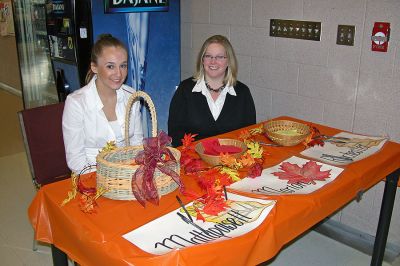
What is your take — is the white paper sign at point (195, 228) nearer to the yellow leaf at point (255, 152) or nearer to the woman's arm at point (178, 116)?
the yellow leaf at point (255, 152)

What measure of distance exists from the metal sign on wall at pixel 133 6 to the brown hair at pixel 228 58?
0.87 m

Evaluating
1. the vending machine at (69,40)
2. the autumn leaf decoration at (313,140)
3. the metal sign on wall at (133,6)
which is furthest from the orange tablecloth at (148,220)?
the metal sign on wall at (133,6)

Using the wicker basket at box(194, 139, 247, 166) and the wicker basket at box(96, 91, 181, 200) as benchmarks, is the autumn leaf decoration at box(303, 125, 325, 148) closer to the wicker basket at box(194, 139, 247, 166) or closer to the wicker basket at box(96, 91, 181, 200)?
the wicker basket at box(194, 139, 247, 166)

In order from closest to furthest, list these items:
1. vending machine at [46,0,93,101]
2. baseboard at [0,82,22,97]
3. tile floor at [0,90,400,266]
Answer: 1. tile floor at [0,90,400,266]
2. vending machine at [46,0,93,101]
3. baseboard at [0,82,22,97]

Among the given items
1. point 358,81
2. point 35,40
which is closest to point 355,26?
point 358,81

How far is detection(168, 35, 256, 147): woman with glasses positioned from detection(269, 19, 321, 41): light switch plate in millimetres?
475

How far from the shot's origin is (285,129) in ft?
6.54

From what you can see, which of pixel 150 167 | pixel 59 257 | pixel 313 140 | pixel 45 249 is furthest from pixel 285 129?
pixel 45 249

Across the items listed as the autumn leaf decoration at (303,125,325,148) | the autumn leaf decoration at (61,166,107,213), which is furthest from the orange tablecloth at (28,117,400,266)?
the autumn leaf decoration at (303,125,325,148)

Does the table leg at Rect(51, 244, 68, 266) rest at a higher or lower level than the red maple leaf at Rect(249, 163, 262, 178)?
lower

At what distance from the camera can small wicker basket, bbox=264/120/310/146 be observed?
1804 millimetres

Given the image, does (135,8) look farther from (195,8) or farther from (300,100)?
(300,100)

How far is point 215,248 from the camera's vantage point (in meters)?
1.04

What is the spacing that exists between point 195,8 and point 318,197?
2.23 m
